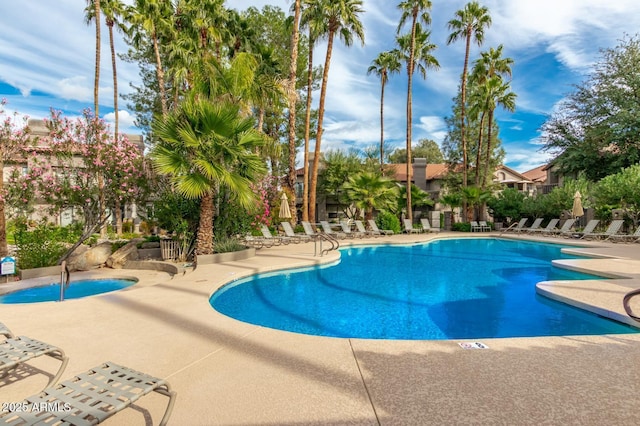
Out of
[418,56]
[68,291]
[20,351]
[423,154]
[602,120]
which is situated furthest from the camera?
[423,154]

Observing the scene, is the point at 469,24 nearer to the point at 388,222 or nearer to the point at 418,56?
the point at 418,56

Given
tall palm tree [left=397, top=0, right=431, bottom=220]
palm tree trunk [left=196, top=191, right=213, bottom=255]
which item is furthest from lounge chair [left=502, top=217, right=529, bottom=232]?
palm tree trunk [left=196, top=191, right=213, bottom=255]

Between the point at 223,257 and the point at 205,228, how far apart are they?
104 cm

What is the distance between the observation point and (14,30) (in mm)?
14047

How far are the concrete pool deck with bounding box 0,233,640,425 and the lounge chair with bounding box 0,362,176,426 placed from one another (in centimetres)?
47

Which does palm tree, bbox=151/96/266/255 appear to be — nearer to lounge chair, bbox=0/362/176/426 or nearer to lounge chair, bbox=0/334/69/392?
lounge chair, bbox=0/334/69/392

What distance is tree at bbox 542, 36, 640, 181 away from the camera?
72.5 ft

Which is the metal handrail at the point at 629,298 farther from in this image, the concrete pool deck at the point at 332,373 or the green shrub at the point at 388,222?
the green shrub at the point at 388,222

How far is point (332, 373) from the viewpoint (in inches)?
127

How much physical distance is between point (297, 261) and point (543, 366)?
7.86m

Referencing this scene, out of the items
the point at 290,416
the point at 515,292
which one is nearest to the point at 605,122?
the point at 515,292

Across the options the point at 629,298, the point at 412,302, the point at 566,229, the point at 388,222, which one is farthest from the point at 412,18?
the point at 629,298

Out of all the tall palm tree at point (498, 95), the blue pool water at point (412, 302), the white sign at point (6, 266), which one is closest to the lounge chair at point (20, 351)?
the blue pool water at point (412, 302)

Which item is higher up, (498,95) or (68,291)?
(498,95)
